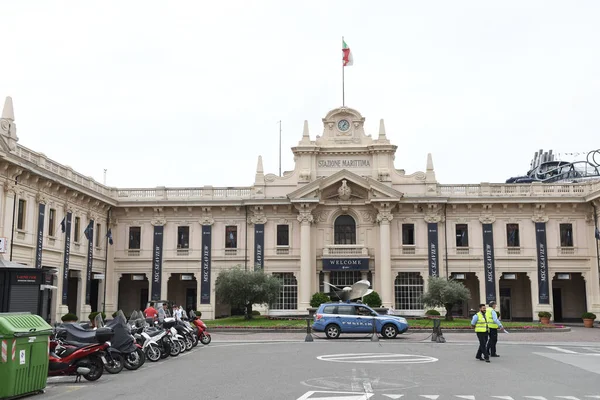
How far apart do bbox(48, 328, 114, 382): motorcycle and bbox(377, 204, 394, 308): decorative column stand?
30.7 m

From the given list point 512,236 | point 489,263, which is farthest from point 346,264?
point 512,236

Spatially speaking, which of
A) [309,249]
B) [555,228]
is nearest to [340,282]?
[309,249]

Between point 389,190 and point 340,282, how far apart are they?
293 inches

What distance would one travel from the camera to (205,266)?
46.4 m

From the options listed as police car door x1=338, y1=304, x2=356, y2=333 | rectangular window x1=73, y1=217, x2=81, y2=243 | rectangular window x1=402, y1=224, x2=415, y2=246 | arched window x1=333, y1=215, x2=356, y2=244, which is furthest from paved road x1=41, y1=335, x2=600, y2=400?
arched window x1=333, y1=215, x2=356, y2=244

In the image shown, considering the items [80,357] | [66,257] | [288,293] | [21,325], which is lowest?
[80,357]

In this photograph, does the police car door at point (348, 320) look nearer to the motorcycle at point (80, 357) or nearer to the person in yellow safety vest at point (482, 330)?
the person in yellow safety vest at point (482, 330)

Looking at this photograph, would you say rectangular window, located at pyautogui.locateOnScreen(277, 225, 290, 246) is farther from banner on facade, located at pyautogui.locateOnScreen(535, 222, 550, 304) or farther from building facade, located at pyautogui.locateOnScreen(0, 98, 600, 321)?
banner on facade, located at pyautogui.locateOnScreen(535, 222, 550, 304)

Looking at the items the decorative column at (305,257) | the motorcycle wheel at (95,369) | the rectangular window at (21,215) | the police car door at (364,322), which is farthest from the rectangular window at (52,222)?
the motorcycle wheel at (95,369)

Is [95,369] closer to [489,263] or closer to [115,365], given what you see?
[115,365]

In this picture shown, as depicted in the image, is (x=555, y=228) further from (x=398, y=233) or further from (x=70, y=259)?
(x=70, y=259)

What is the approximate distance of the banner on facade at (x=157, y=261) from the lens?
1828 inches

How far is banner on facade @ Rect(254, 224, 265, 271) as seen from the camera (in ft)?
151

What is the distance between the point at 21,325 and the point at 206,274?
3405 cm
